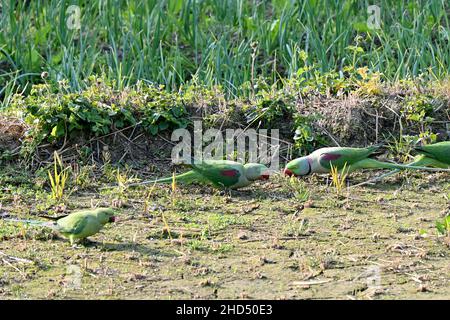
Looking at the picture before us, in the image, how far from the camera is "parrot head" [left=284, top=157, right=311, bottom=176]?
526 cm

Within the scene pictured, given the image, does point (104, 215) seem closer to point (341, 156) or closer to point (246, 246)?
point (246, 246)

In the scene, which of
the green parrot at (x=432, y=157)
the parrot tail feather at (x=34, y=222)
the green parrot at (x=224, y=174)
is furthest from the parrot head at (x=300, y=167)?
the parrot tail feather at (x=34, y=222)

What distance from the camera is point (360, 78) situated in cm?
656

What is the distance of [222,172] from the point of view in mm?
5102

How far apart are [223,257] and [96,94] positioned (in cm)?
188

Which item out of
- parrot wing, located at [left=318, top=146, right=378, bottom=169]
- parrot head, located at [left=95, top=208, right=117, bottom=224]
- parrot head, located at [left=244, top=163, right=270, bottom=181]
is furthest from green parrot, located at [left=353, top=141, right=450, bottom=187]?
parrot head, located at [left=95, top=208, right=117, bottom=224]

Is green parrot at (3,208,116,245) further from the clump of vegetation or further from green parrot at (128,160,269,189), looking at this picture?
green parrot at (128,160,269,189)

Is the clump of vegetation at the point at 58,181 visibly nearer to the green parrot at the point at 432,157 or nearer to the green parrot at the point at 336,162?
the green parrot at the point at 336,162

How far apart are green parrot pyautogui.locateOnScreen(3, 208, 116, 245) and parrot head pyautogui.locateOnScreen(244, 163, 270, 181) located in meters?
1.01

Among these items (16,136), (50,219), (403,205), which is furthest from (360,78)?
(50,219)

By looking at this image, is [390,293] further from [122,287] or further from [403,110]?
[403,110]

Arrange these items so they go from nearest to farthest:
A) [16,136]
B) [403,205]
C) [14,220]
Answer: [14,220]
[403,205]
[16,136]

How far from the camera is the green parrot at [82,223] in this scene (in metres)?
4.27

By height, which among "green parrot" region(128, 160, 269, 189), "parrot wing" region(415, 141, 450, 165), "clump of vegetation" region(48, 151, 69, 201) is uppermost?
"parrot wing" region(415, 141, 450, 165)
